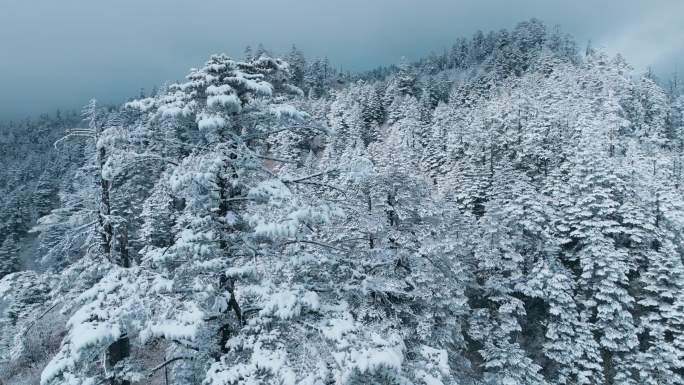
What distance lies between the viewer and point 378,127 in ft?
310

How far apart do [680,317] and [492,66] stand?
327 feet

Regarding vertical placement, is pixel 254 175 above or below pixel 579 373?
above

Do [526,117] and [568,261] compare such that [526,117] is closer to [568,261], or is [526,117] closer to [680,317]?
[568,261]

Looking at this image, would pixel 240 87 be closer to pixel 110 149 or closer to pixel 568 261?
pixel 110 149

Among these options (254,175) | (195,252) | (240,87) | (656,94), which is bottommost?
(195,252)

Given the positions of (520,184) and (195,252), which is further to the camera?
(520,184)

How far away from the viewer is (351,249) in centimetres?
1455

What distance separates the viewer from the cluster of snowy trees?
7.75 m

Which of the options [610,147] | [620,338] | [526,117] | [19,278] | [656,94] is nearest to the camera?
[19,278]

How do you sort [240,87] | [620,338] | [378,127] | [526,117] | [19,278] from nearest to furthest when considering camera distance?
[240,87] < [19,278] < [620,338] < [526,117] < [378,127]

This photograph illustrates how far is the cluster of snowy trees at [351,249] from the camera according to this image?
7.75 metres

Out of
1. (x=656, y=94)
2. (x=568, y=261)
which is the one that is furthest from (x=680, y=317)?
(x=656, y=94)

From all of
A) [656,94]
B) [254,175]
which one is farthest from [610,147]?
[254,175]

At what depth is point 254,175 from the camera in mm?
9062
